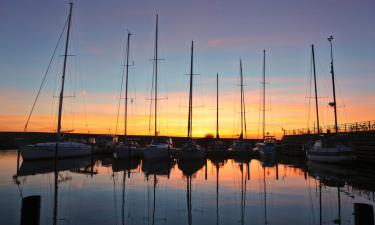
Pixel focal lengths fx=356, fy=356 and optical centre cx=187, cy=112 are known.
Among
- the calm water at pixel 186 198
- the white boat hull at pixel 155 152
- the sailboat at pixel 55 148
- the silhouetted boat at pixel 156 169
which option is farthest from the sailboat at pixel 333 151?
the sailboat at pixel 55 148

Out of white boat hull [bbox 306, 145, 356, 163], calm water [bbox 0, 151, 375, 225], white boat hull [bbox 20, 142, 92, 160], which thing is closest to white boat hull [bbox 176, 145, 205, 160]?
white boat hull [bbox 20, 142, 92, 160]

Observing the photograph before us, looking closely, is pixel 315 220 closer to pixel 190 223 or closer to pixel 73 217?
pixel 190 223

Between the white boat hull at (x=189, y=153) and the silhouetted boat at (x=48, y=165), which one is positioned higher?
the white boat hull at (x=189, y=153)

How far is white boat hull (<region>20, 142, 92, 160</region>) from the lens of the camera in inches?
1542

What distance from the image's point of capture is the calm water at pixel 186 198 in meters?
14.2

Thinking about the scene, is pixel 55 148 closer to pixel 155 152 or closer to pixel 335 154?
pixel 155 152

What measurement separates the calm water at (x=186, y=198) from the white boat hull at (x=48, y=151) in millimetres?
11795

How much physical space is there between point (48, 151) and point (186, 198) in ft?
87.7

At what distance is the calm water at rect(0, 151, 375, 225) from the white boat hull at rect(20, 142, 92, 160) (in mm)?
11795

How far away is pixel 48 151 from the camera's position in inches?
1588

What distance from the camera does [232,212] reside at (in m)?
15.3

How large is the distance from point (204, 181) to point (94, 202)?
33.8 ft

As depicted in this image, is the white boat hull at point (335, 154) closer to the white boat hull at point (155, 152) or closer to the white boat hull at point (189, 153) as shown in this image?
the white boat hull at point (189, 153)

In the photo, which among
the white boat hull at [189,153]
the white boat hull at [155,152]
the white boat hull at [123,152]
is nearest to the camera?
the white boat hull at [155,152]
